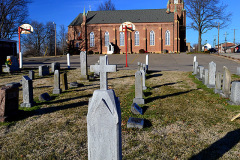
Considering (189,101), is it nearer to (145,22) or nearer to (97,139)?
(97,139)

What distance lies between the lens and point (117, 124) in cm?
253

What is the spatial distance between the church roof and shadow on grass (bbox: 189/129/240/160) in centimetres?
4996

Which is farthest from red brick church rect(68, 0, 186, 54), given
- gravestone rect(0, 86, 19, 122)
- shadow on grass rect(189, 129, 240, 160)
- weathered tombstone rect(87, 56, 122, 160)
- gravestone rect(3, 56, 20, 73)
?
weathered tombstone rect(87, 56, 122, 160)

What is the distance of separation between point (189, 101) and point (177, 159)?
15.9 feet

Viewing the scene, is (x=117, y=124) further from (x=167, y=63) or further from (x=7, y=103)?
(x=167, y=63)

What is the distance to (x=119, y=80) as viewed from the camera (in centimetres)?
1411

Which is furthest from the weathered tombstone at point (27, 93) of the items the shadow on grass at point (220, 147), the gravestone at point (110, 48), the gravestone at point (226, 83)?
the gravestone at point (110, 48)

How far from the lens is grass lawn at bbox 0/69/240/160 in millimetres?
4578

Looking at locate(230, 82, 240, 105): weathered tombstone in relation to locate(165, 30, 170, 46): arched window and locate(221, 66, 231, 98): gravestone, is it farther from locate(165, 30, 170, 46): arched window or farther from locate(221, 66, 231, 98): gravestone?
locate(165, 30, 170, 46): arched window

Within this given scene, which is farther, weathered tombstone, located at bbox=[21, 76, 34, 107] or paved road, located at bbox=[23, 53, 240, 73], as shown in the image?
paved road, located at bbox=[23, 53, 240, 73]

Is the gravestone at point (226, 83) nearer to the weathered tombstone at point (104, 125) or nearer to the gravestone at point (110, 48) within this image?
the weathered tombstone at point (104, 125)

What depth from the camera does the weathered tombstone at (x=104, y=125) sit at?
8.13 ft

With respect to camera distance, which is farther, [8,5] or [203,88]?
[8,5]

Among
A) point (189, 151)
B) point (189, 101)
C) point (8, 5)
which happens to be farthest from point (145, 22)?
point (189, 151)
